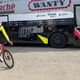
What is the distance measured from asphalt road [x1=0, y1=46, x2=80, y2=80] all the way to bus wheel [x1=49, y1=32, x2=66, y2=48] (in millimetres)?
1953

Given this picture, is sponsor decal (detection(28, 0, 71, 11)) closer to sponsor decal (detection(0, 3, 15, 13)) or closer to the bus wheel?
sponsor decal (detection(0, 3, 15, 13))

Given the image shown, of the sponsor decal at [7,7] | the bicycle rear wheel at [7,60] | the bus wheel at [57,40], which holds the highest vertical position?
the sponsor decal at [7,7]

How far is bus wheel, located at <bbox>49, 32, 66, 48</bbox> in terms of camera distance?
1554 centimetres

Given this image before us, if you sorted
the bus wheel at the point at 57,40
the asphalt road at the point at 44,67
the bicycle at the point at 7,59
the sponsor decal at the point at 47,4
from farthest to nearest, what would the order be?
the sponsor decal at the point at 47,4 < the bus wheel at the point at 57,40 < the bicycle at the point at 7,59 < the asphalt road at the point at 44,67

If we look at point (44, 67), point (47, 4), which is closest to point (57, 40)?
point (47, 4)

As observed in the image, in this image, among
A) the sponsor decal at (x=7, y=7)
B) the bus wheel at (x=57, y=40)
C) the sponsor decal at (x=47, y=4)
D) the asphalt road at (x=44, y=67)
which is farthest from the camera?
the sponsor decal at (x=7, y=7)

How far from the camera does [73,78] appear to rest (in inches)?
351

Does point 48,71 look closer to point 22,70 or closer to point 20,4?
point 22,70

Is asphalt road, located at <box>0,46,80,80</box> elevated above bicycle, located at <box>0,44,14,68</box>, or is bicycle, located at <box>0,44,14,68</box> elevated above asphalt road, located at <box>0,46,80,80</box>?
bicycle, located at <box>0,44,14,68</box>

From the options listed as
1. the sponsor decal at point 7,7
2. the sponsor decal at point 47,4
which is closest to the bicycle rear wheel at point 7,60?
the sponsor decal at point 47,4

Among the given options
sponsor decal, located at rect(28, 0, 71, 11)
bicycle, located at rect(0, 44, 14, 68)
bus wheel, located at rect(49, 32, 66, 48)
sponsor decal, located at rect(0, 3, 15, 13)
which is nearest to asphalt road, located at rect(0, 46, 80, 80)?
bicycle, located at rect(0, 44, 14, 68)

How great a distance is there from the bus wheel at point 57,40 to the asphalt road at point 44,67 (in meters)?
1.95

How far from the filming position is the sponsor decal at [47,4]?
1581cm

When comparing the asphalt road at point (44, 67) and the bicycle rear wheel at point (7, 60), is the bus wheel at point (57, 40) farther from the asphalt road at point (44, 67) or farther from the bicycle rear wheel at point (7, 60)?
the bicycle rear wheel at point (7, 60)
